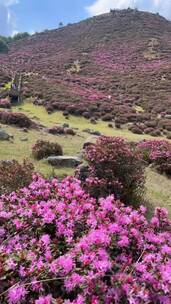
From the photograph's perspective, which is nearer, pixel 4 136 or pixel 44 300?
pixel 44 300

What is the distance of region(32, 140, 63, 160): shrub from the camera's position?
51.7 feet

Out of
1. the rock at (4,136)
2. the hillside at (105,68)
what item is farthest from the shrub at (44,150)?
the hillside at (105,68)

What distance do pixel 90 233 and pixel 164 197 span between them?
7.66 metres

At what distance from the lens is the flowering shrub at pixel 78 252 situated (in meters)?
4.46

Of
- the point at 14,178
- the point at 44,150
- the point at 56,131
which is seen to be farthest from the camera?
the point at 56,131

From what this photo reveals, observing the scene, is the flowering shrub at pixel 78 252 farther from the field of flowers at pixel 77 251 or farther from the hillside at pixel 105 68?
the hillside at pixel 105 68

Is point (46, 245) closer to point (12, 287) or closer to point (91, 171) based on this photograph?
point (12, 287)

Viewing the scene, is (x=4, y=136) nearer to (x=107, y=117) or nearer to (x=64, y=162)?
(x=64, y=162)

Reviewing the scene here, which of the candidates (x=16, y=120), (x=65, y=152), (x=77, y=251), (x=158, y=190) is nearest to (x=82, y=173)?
(x=158, y=190)

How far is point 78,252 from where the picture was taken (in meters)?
5.00

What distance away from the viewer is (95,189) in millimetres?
10000

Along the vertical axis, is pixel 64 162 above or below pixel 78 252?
below

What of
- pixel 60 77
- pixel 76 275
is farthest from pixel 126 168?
pixel 60 77

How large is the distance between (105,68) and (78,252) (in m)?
71.6
